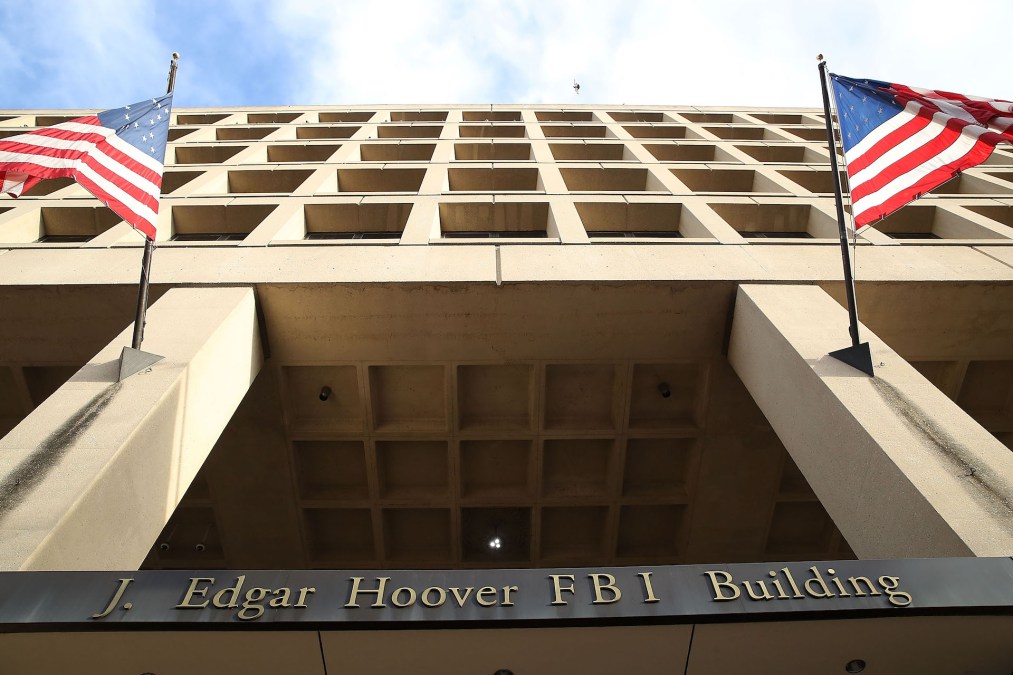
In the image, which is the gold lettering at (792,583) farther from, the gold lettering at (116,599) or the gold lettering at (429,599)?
the gold lettering at (116,599)

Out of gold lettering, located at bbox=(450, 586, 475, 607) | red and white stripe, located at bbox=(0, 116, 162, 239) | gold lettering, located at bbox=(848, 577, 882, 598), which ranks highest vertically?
red and white stripe, located at bbox=(0, 116, 162, 239)

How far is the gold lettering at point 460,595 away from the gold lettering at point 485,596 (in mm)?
68

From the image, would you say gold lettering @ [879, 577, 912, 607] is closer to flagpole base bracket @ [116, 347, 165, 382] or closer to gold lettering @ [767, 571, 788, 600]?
gold lettering @ [767, 571, 788, 600]

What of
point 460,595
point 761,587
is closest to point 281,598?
point 460,595

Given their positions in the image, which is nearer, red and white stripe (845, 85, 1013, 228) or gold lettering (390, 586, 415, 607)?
gold lettering (390, 586, 415, 607)

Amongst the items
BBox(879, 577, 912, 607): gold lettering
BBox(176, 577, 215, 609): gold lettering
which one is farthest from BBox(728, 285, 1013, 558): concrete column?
BBox(176, 577, 215, 609): gold lettering

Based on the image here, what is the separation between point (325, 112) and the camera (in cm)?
2444

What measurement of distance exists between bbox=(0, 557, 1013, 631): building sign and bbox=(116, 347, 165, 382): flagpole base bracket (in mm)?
3079

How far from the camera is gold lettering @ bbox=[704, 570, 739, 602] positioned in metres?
4.17

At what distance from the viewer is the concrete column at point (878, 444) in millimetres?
5020

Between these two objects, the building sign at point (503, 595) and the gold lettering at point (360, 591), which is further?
the gold lettering at point (360, 591)

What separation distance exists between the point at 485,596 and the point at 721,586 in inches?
73.1

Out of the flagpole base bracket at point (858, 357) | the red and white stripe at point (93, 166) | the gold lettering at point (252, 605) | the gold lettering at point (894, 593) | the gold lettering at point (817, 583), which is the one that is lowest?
the gold lettering at point (252, 605)

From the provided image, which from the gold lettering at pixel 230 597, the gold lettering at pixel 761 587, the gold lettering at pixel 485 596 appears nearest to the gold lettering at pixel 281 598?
the gold lettering at pixel 230 597
